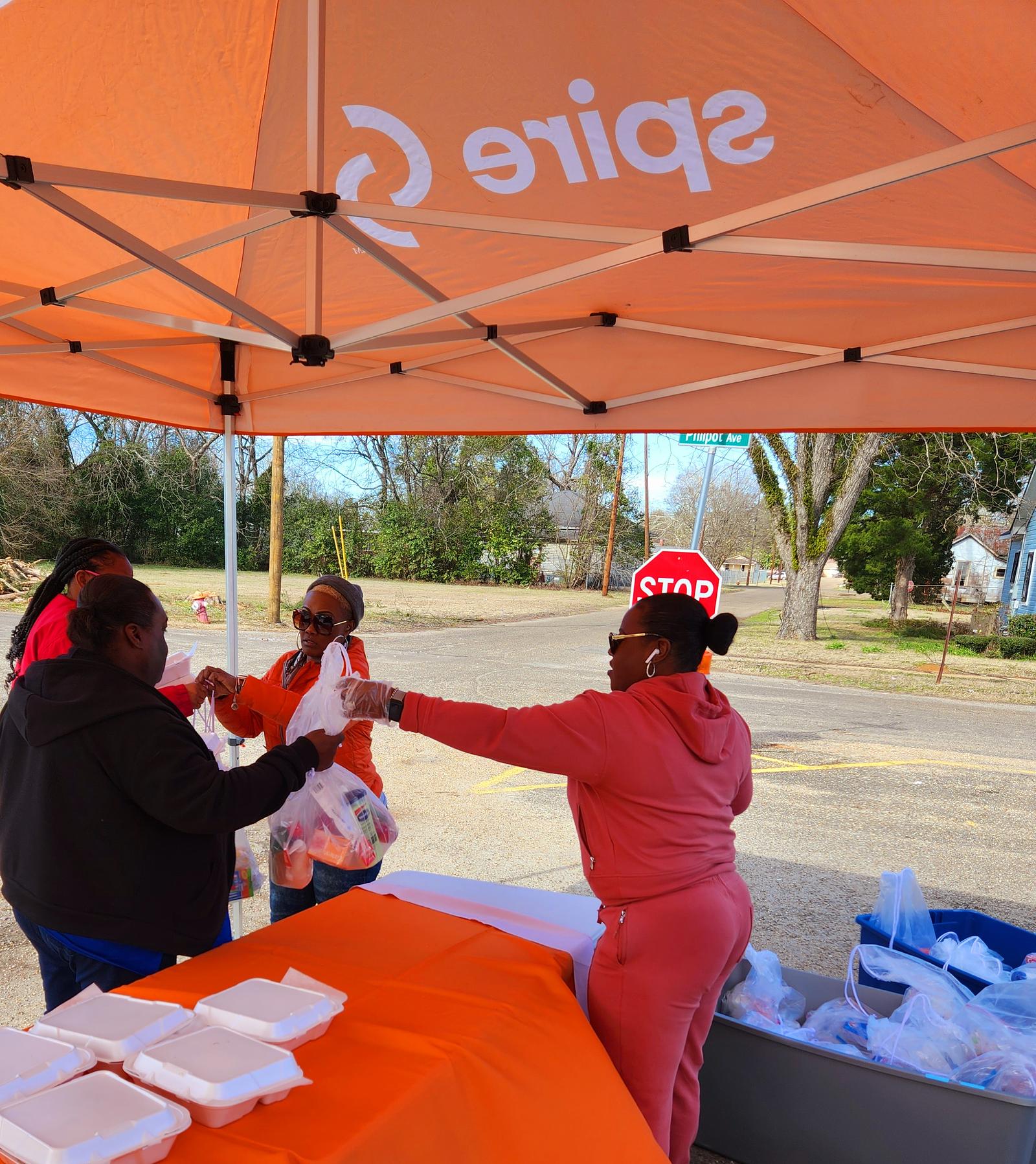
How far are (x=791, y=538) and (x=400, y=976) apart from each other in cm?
1868

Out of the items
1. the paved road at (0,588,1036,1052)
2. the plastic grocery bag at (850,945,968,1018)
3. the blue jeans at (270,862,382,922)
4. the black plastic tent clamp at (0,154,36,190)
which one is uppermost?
the black plastic tent clamp at (0,154,36,190)

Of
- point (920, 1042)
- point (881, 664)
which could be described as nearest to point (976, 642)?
point (881, 664)

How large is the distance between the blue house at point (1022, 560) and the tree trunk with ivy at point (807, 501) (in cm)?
581

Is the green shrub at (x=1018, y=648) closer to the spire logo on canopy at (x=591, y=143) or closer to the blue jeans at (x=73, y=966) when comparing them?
the spire logo on canopy at (x=591, y=143)

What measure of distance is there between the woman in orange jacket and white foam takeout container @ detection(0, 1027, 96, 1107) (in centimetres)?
129

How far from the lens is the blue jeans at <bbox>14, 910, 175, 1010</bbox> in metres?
1.94

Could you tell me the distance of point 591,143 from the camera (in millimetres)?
2377

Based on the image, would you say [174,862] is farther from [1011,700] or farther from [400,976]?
[1011,700]

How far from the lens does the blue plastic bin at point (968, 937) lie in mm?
2975

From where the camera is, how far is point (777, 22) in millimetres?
1971

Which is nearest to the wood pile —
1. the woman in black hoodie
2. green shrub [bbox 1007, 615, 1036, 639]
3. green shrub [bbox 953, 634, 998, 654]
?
the woman in black hoodie

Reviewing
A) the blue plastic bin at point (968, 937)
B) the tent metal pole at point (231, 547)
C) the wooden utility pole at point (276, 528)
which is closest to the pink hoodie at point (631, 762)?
the blue plastic bin at point (968, 937)

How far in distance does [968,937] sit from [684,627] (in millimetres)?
2243

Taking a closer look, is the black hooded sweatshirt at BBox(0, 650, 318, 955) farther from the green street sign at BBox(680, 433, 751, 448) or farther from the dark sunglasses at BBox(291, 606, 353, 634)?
the green street sign at BBox(680, 433, 751, 448)
